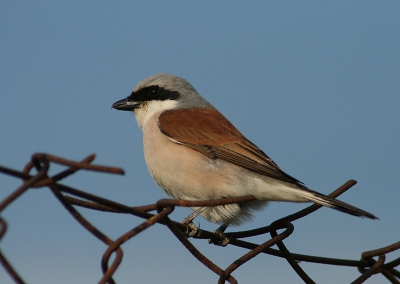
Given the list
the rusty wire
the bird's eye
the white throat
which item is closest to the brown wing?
the white throat

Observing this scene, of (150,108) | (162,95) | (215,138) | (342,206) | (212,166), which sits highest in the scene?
(162,95)

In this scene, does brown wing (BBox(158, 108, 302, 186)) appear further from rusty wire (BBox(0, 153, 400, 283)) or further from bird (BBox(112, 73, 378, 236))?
rusty wire (BBox(0, 153, 400, 283))

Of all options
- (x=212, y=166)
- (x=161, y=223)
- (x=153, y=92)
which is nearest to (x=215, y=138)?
(x=212, y=166)

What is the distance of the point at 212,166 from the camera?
367cm

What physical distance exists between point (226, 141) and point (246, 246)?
5.34 feet

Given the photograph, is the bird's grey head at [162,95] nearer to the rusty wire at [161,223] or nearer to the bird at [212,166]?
the bird at [212,166]

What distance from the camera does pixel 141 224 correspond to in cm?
152

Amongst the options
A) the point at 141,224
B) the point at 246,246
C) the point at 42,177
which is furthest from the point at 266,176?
the point at 42,177

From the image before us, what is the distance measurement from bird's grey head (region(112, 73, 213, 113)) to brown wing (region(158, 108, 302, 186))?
0.32 meters

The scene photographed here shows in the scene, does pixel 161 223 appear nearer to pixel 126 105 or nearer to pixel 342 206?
pixel 342 206

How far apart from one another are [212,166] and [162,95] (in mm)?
1275

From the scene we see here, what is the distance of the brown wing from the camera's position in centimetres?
361

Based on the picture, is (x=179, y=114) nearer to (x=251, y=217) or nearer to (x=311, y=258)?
(x=251, y=217)

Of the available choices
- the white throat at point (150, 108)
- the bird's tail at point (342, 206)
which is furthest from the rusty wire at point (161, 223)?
the white throat at point (150, 108)
